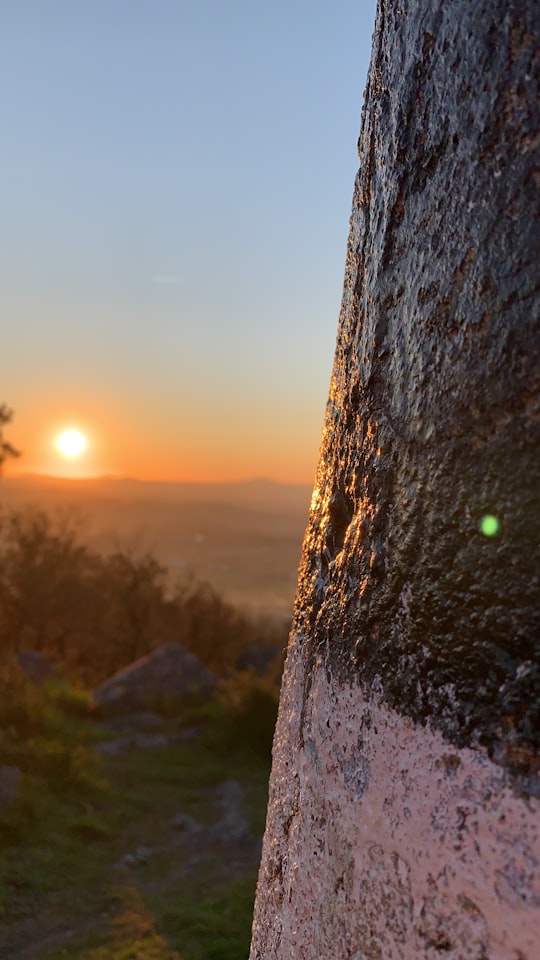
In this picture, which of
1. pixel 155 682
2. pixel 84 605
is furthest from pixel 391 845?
pixel 84 605

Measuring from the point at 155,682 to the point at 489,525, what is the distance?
13.5m

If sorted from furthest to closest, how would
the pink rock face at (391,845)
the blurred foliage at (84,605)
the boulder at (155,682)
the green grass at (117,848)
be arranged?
1. the blurred foliage at (84,605)
2. the boulder at (155,682)
3. the green grass at (117,848)
4. the pink rock face at (391,845)

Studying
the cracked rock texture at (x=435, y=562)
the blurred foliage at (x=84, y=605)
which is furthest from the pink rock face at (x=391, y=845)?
the blurred foliage at (x=84, y=605)

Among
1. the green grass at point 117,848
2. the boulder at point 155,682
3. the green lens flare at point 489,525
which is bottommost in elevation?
the green grass at point 117,848

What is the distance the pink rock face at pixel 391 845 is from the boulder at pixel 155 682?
40.3ft

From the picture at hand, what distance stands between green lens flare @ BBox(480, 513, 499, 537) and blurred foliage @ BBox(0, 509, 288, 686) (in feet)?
50.6

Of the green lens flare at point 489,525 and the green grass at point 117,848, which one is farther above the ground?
the green lens flare at point 489,525

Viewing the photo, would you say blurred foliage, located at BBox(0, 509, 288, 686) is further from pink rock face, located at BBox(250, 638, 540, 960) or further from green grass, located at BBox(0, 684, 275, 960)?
pink rock face, located at BBox(250, 638, 540, 960)

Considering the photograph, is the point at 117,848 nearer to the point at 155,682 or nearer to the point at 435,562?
the point at 155,682

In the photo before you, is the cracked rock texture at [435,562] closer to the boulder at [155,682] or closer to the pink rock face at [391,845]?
the pink rock face at [391,845]

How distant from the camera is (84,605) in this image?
1864 centimetres

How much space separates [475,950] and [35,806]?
7.70m

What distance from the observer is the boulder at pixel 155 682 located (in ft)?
44.4

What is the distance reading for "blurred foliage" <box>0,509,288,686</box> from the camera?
1802cm
